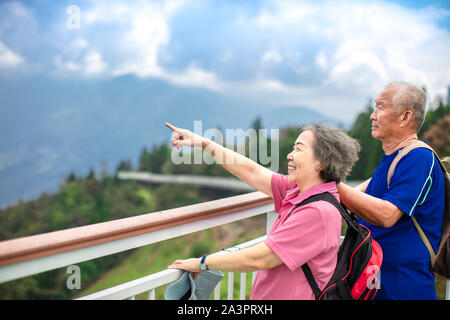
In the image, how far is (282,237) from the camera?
3.86 feet

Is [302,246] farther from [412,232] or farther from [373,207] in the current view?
[412,232]

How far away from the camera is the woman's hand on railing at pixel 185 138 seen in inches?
62.5

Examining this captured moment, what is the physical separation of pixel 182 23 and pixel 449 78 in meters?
55.4

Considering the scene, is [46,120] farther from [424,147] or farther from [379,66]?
[424,147]

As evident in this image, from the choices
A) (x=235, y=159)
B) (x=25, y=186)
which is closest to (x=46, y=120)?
(x=25, y=186)

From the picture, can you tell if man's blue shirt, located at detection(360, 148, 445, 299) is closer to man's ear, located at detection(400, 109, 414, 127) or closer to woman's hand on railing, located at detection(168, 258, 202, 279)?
man's ear, located at detection(400, 109, 414, 127)

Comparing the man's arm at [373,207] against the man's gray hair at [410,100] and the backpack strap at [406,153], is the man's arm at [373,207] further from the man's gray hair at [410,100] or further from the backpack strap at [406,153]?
the man's gray hair at [410,100]

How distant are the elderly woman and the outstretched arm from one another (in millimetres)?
249

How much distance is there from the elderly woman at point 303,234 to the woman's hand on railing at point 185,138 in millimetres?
419

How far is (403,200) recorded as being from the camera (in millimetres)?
1352

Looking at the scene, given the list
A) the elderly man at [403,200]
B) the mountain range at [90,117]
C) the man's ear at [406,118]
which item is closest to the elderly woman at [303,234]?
the elderly man at [403,200]

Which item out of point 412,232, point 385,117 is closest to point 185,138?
point 385,117

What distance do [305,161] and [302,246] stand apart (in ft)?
0.93

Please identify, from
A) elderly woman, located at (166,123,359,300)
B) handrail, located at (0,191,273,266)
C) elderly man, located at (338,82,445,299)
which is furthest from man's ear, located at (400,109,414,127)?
handrail, located at (0,191,273,266)
